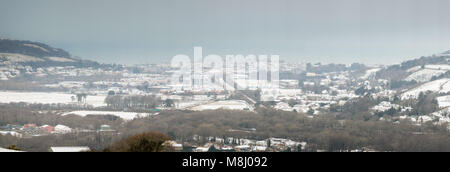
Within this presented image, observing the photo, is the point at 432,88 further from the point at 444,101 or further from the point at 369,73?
the point at 369,73

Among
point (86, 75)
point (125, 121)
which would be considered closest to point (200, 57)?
A: point (86, 75)

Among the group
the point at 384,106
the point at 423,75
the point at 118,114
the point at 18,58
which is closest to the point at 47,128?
the point at 118,114

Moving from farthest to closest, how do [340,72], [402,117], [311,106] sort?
[340,72] → [311,106] → [402,117]

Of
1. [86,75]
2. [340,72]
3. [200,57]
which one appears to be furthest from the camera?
[340,72]

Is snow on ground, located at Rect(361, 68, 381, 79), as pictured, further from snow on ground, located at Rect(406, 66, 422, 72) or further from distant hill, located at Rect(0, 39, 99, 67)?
distant hill, located at Rect(0, 39, 99, 67)
